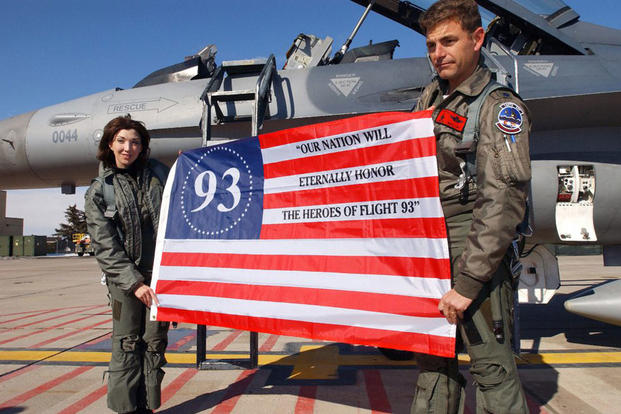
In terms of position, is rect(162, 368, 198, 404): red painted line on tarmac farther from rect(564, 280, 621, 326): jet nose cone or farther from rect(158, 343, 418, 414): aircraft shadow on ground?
rect(564, 280, 621, 326): jet nose cone

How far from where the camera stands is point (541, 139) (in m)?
5.16

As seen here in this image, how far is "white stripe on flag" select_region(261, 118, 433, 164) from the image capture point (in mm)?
2133

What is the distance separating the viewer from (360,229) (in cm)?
237

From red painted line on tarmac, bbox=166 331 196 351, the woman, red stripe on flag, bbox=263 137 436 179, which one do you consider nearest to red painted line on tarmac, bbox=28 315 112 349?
red painted line on tarmac, bbox=166 331 196 351

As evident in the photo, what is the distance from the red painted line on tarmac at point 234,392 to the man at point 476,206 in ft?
5.44

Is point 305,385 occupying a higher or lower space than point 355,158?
lower

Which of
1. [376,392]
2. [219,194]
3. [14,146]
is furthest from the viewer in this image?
[14,146]

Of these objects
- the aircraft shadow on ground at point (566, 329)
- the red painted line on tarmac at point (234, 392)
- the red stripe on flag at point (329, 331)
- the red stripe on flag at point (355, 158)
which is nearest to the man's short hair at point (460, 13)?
the red stripe on flag at point (355, 158)

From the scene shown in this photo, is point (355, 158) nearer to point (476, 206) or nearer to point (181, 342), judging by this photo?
point (476, 206)

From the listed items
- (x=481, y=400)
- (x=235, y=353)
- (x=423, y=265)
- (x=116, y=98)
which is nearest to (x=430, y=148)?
(x=423, y=265)

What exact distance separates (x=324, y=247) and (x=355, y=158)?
22.7 inches

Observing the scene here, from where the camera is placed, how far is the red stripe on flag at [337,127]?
2.23 meters

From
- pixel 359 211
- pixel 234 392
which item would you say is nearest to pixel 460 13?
pixel 359 211

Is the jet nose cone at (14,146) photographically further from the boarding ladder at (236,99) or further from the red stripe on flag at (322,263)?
the red stripe on flag at (322,263)
